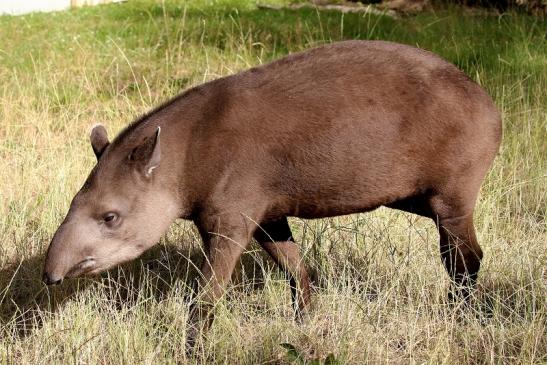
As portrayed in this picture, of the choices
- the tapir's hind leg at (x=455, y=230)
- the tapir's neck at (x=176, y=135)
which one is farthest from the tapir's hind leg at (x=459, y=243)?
the tapir's neck at (x=176, y=135)

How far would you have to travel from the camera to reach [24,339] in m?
4.61

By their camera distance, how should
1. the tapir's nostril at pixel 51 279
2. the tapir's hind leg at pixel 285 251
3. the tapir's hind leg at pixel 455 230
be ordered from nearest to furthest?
the tapir's nostril at pixel 51 279, the tapir's hind leg at pixel 455 230, the tapir's hind leg at pixel 285 251

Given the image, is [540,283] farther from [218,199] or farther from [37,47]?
[37,47]

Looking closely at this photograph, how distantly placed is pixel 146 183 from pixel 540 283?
2005mm

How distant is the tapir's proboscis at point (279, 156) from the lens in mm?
4449

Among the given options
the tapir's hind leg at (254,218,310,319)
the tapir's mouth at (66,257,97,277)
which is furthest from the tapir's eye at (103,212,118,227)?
the tapir's hind leg at (254,218,310,319)

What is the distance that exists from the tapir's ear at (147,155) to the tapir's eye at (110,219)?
0.80ft

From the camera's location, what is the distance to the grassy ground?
441 centimetres

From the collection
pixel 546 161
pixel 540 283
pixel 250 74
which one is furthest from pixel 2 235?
pixel 546 161

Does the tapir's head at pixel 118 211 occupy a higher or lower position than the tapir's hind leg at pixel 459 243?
higher

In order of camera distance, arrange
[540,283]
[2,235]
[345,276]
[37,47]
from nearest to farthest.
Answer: [540,283] → [345,276] → [2,235] → [37,47]

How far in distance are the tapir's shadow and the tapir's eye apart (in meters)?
0.56

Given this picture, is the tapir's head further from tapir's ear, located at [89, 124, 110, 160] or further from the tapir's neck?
tapir's ear, located at [89, 124, 110, 160]

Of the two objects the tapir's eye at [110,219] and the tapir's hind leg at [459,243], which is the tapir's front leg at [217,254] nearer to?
the tapir's eye at [110,219]
